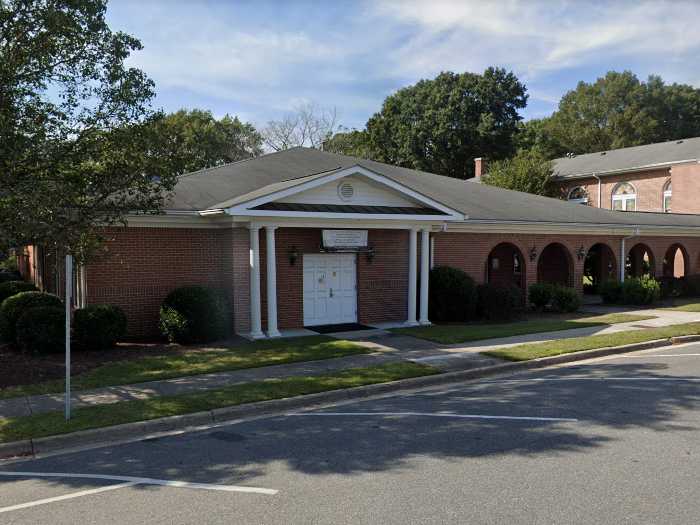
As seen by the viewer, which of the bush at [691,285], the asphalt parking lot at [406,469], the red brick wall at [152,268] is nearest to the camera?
the asphalt parking lot at [406,469]

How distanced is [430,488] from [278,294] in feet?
37.2

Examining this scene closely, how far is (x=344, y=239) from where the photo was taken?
55.4 ft

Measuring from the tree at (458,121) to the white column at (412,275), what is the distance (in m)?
34.2

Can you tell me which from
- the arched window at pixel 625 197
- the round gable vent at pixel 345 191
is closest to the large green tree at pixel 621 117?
the arched window at pixel 625 197

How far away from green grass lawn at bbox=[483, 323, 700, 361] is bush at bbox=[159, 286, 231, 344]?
628 cm

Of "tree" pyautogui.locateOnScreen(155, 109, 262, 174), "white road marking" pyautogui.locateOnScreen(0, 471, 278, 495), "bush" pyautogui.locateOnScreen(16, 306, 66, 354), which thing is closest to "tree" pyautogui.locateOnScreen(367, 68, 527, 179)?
"tree" pyautogui.locateOnScreen(155, 109, 262, 174)

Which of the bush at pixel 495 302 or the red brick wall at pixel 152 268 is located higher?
the red brick wall at pixel 152 268

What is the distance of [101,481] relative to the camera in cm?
620

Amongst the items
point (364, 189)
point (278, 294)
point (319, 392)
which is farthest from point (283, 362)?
point (364, 189)

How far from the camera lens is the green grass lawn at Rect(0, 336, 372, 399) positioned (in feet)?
34.3

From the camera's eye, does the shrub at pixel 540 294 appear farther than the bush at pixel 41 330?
Yes

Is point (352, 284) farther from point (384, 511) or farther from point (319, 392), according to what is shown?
point (384, 511)

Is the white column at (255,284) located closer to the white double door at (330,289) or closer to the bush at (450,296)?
the white double door at (330,289)

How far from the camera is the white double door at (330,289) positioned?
680 inches
